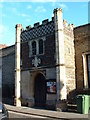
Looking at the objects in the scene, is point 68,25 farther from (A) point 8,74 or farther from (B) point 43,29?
(A) point 8,74

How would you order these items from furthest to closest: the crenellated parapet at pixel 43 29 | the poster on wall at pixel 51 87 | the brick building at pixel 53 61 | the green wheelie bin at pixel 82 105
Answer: the crenellated parapet at pixel 43 29, the poster on wall at pixel 51 87, the brick building at pixel 53 61, the green wheelie bin at pixel 82 105

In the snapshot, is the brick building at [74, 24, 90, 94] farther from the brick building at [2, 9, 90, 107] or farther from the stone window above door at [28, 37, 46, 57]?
the stone window above door at [28, 37, 46, 57]

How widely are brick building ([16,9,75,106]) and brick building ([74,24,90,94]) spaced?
0.48 meters

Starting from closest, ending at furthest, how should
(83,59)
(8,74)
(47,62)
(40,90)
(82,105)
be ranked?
(82,105), (83,59), (47,62), (40,90), (8,74)

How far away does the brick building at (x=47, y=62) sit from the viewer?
1398 cm

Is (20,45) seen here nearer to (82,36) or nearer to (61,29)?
→ (61,29)

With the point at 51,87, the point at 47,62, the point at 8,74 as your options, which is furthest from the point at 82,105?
the point at 8,74

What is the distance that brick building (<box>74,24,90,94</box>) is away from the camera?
1456 centimetres

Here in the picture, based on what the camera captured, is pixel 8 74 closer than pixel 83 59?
No

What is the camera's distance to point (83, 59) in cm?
1478

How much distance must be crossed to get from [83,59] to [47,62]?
3.29 m

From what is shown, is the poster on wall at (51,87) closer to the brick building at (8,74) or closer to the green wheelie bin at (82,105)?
the green wheelie bin at (82,105)

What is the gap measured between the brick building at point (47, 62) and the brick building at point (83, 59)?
478 mm

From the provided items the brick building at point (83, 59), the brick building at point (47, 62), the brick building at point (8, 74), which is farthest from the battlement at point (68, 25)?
the brick building at point (8, 74)
